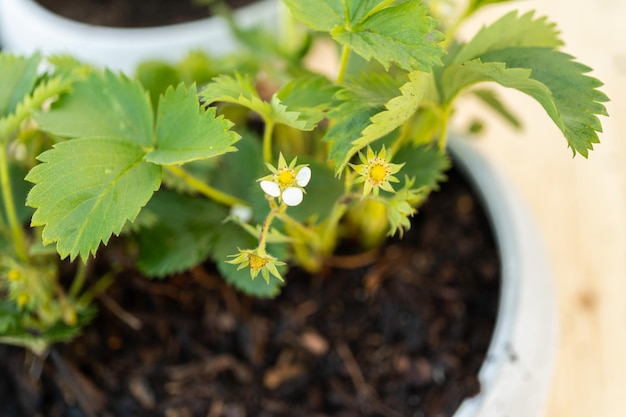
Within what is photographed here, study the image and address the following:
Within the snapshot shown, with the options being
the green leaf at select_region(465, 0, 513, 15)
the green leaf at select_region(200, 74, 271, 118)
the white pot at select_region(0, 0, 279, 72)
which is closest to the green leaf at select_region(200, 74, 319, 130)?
the green leaf at select_region(200, 74, 271, 118)

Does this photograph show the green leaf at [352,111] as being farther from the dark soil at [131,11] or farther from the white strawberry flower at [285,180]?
the dark soil at [131,11]


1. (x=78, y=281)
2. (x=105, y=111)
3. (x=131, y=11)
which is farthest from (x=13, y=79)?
(x=131, y=11)

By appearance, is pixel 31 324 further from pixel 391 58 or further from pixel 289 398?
pixel 391 58

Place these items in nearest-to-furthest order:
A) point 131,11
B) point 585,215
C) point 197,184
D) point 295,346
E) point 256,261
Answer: point 256,261 < point 197,184 < point 295,346 < point 585,215 < point 131,11

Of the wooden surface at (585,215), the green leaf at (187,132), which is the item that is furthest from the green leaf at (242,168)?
the wooden surface at (585,215)

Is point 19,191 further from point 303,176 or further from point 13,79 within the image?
point 303,176
